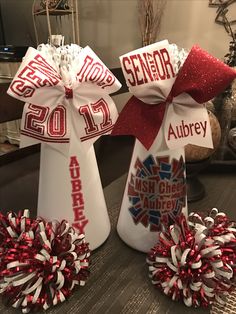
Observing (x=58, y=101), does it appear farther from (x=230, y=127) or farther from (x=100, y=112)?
(x=230, y=127)

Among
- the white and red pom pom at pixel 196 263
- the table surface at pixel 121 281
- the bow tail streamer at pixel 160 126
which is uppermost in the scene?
the bow tail streamer at pixel 160 126

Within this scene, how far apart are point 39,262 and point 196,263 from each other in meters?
0.19

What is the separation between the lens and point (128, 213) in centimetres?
44

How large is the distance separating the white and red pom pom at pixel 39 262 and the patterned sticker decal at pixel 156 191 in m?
0.10

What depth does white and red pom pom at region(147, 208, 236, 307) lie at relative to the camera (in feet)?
1.10

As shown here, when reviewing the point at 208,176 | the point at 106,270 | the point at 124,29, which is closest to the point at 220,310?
the point at 106,270

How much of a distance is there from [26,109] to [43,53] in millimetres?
73

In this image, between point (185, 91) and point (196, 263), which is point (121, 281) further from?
point (185, 91)

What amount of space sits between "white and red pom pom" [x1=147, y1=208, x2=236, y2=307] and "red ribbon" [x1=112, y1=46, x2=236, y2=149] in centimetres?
12

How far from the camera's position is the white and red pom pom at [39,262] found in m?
0.33

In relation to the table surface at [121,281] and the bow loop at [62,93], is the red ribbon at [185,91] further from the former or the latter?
the table surface at [121,281]

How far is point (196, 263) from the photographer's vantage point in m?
0.33

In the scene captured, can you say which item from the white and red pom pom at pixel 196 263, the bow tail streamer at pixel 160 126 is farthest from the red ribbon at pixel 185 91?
the white and red pom pom at pixel 196 263

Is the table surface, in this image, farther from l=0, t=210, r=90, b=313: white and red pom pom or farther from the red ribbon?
the red ribbon
